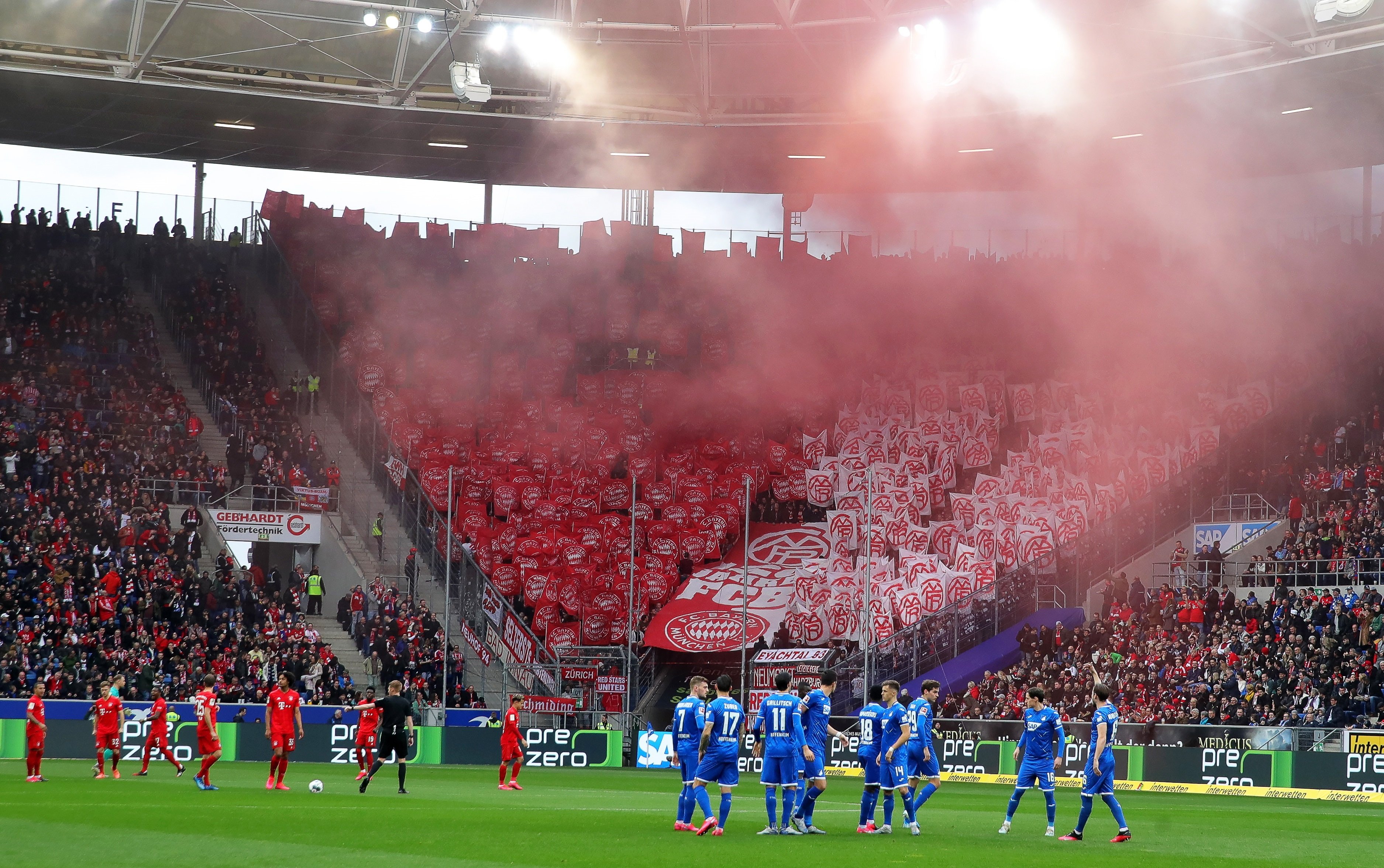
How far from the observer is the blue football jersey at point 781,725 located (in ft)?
58.6

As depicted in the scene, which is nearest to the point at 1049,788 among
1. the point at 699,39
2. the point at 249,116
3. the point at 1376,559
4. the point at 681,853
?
the point at 681,853

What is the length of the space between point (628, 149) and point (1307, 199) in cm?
2291

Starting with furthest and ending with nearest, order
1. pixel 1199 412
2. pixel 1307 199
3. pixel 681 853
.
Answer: pixel 1307 199, pixel 1199 412, pixel 681 853

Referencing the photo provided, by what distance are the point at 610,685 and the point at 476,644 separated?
4.54 meters

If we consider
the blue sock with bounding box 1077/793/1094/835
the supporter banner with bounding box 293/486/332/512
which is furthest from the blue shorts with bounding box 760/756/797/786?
the supporter banner with bounding box 293/486/332/512

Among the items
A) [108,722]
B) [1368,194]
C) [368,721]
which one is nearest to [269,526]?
[368,721]

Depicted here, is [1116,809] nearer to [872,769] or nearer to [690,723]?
[872,769]

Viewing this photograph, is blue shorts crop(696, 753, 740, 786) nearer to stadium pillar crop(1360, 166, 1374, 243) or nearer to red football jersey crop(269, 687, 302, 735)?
red football jersey crop(269, 687, 302, 735)

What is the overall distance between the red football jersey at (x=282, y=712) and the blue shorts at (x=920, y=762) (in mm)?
11271

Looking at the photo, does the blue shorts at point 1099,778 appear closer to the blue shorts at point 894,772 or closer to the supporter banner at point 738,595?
the blue shorts at point 894,772

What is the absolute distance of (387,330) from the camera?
177 ft

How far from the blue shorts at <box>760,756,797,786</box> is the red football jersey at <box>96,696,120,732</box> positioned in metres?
14.3

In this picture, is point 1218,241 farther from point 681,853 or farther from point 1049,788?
point 681,853

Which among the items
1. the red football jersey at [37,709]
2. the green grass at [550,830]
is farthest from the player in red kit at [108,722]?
the red football jersey at [37,709]
